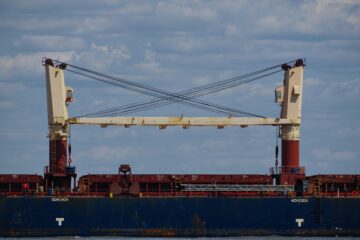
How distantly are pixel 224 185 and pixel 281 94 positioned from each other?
9210 mm

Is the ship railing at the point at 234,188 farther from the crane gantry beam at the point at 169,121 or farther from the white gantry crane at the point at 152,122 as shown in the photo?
the crane gantry beam at the point at 169,121

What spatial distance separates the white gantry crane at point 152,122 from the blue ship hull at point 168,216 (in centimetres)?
277

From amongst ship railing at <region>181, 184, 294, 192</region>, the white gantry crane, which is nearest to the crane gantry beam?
the white gantry crane

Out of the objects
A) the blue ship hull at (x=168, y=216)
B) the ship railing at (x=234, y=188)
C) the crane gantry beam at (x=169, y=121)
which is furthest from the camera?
the crane gantry beam at (x=169, y=121)

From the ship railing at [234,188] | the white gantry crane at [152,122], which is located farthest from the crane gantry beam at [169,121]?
the ship railing at [234,188]

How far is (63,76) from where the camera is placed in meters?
128

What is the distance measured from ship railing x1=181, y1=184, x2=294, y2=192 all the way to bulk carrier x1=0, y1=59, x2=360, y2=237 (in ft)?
0.25

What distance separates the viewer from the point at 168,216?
12481cm

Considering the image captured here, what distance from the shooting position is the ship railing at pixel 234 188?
126m

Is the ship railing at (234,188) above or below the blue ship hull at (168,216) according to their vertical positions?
above

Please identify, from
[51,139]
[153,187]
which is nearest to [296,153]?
[153,187]

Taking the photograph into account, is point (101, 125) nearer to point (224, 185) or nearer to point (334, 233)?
point (224, 185)

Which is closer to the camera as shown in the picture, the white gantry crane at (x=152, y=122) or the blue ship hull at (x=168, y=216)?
the blue ship hull at (x=168, y=216)

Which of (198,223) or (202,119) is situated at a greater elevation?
(202,119)
